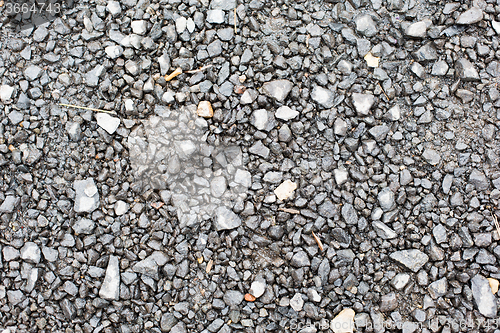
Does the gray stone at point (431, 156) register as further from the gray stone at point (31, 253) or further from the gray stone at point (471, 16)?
the gray stone at point (31, 253)

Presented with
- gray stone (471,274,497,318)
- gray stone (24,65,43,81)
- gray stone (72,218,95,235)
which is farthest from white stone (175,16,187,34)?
gray stone (471,274,497,318)

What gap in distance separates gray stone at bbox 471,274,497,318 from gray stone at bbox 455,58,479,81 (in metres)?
1.35

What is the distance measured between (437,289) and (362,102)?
1311mm

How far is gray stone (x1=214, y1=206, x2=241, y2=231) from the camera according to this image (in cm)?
228

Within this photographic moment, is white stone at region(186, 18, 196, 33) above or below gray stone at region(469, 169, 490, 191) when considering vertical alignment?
above

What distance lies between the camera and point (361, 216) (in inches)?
90.8

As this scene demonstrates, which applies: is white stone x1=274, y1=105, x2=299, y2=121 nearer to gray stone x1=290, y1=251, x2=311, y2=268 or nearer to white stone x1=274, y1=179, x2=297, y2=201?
white stone x1=274, y1=179, x2=297, y2=201

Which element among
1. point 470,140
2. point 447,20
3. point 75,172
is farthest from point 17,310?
point 447,20

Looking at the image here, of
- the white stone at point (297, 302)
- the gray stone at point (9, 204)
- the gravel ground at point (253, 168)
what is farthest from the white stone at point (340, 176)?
the gray stone at point (9, 204)

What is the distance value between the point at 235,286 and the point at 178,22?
1.87m

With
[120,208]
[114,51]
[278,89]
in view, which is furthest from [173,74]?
[120,208]

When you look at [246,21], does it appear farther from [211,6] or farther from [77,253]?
[77,253]

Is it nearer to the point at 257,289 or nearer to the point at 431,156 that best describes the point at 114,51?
the point at 257,289

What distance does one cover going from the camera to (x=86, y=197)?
7.69 ft
